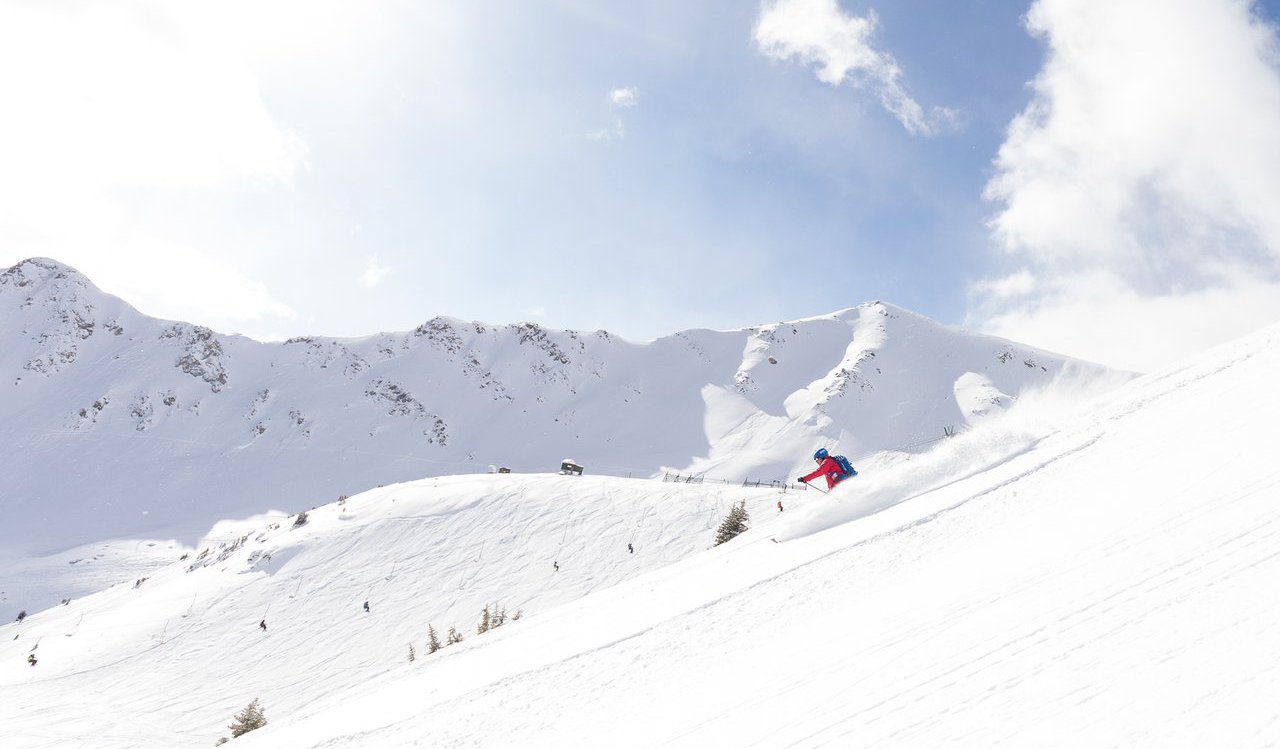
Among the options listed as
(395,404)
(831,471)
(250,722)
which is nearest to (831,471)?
(831,471)

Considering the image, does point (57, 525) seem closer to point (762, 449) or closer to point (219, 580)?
point (219, 580)

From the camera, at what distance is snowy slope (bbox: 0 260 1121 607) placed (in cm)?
8344

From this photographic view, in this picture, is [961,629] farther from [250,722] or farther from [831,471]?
[250,722]

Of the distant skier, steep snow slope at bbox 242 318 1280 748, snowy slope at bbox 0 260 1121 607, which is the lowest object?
steep snow slope at bbox 242 318 1280 748

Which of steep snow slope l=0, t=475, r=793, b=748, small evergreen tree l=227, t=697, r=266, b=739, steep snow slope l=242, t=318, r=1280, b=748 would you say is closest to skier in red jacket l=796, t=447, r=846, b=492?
steep snow slope l=242, t=318, r=1280, b=748

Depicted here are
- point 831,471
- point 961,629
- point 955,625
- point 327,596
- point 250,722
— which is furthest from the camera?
point 327,596

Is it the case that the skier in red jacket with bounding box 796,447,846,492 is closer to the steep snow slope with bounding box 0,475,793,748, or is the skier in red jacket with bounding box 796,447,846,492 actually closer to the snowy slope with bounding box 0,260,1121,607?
the steep snow slope with bounding box 0,475,793,748

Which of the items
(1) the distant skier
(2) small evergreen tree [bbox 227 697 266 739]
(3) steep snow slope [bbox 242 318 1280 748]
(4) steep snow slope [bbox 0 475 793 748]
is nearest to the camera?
(3) steep snow slope [bbox 242 318 1280 748]

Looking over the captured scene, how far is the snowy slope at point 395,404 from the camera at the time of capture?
83.4 meters

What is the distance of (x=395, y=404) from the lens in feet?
357

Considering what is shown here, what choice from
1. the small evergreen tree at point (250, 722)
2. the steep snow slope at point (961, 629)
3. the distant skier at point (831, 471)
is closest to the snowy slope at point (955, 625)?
the steep snow slope at point (961, 629)

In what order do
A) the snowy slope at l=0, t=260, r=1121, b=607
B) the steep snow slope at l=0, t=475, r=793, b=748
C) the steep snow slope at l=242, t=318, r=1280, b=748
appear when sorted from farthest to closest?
the snowy slope at l=0, t=260, r=1121, b=607, the steep snow slope at l=0, t=475, r=793, b=748, the steep snow slope at l=242, t=318, r=1280, b=748

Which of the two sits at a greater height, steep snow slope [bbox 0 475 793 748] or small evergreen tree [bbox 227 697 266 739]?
steep snow slope [bbox 0 475 793 748]

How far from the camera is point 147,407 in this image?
101250 mm
